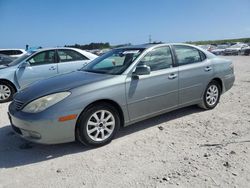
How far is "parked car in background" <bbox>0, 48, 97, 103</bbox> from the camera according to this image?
6.96m

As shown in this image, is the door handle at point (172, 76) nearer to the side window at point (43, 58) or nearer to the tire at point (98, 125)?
the tire at point (98, 125)

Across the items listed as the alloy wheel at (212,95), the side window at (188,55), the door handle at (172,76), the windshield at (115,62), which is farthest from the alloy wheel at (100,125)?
the alloy wheel at (212,95)

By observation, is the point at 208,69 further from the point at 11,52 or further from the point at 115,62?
the point at 11,52

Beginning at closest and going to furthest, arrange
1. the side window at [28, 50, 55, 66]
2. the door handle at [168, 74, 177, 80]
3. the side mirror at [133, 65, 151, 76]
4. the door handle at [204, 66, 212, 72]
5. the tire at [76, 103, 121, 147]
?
the tire at [76, 103, 121, 147]
the side mirror at [133, 65, 151, 76]
the door handle at [168, 74, 177, 80]
the door handle at [204, 66, 212, 72]
the side window at [28, 50, 55, 66]

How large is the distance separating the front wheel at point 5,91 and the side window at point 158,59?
4.65m

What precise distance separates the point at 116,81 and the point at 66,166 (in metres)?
1.43

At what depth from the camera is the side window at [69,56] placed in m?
7.57

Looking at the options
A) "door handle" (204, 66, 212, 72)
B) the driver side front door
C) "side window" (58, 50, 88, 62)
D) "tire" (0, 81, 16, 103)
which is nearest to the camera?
"door handle" (204, 66, 212, 72)

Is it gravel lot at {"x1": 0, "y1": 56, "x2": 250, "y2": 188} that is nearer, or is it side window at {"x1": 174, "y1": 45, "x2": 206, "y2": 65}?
gravel lot at {"x1": 0, "y1": 56, "x2": 250, "y2": 188}

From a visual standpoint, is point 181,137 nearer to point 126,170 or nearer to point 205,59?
point 126,170

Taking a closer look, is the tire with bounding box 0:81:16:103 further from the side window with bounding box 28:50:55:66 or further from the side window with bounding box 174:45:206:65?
the side window with bounding box 174:45:206:65

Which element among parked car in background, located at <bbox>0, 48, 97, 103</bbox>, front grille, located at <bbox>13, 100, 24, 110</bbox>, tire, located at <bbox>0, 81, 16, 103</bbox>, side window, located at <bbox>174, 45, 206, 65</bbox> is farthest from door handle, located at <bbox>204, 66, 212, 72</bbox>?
tire, located at <bbox>0, 81, 16, 103</bbox>

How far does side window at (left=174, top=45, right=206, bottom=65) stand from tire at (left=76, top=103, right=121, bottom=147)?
1.77 metres

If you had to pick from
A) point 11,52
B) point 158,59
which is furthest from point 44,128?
point 11,52
